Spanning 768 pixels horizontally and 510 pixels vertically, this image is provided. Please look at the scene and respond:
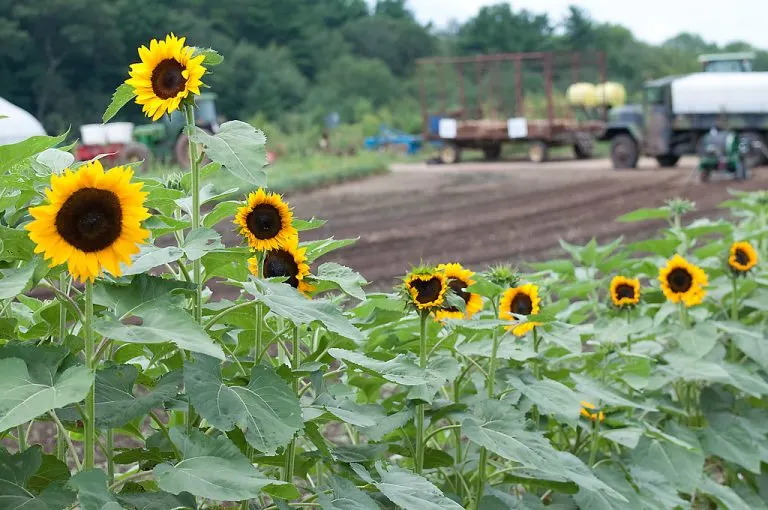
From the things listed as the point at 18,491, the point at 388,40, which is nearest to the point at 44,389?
the point at 18,491

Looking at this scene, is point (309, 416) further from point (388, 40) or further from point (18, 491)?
point (388, 40)

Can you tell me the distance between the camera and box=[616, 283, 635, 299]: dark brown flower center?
2.71m

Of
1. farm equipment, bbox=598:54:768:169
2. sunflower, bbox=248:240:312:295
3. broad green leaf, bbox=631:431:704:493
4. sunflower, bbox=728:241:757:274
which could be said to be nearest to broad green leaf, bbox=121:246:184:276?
sunflower, bbox=248:240:312:295

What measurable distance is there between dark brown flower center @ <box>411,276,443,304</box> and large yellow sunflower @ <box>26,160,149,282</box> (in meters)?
0.56

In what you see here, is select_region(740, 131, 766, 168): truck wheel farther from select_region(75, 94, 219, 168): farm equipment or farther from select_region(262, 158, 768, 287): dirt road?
select_region(75, 94, 219, 168): farm equipment

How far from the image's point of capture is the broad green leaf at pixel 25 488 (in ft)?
4.44

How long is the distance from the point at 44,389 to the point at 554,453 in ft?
2.87

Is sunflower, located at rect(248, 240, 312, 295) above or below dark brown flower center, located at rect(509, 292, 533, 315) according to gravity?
above

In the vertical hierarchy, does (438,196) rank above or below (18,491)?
below

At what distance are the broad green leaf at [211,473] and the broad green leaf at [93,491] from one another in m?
0.06

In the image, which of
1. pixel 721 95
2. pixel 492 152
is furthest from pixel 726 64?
pixel 492 152

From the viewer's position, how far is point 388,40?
46375mm

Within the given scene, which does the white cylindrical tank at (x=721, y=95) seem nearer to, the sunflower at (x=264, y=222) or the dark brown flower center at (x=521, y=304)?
the dark brown flower center at (x=521, y=304)

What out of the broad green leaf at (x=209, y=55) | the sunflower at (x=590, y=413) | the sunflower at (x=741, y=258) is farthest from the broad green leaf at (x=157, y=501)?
the sunflower at (x=741, y=258)
